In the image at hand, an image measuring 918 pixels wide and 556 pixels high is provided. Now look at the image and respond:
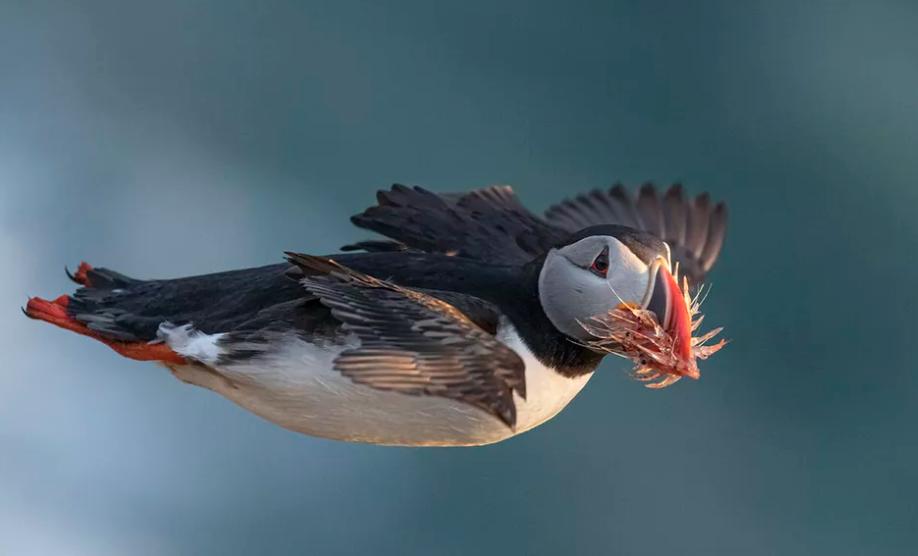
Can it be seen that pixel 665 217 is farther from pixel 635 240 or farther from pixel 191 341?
pixel 191 341

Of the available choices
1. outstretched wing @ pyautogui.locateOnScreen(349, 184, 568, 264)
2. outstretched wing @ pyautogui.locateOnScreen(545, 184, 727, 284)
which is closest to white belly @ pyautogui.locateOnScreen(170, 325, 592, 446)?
outstretched wing @ pyautogui.locateOnScreen(349, 184, 568, 264)

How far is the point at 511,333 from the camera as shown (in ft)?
7.50

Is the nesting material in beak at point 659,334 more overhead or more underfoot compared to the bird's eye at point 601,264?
more underfoot

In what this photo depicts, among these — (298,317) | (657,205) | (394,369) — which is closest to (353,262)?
(298,317)

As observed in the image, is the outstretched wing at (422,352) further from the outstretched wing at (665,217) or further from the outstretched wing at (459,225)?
the outstretched wing at (665,217)

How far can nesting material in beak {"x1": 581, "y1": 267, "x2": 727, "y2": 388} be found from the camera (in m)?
2.15

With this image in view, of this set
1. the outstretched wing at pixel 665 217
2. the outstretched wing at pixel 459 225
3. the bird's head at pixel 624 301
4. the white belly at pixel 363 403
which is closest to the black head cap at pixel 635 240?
the bird's head at pixel 624 301

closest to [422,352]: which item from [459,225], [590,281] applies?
[590,281]

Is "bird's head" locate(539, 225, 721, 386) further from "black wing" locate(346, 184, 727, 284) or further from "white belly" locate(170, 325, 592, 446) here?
"black wing" locate(346, 184, 727, 284)

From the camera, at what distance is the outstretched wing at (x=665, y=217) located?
3186mm

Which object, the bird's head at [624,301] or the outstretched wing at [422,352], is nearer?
the outstretched wing at [422,352]

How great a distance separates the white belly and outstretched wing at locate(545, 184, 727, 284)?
0.89m

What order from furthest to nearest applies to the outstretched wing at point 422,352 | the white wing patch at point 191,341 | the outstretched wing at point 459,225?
1. the outstretched wing at point 459,225
2. the white wing patch at point 191,341
3. the outstretched wing at point 422,352

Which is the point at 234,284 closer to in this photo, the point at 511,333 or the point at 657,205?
the point at 511,333
